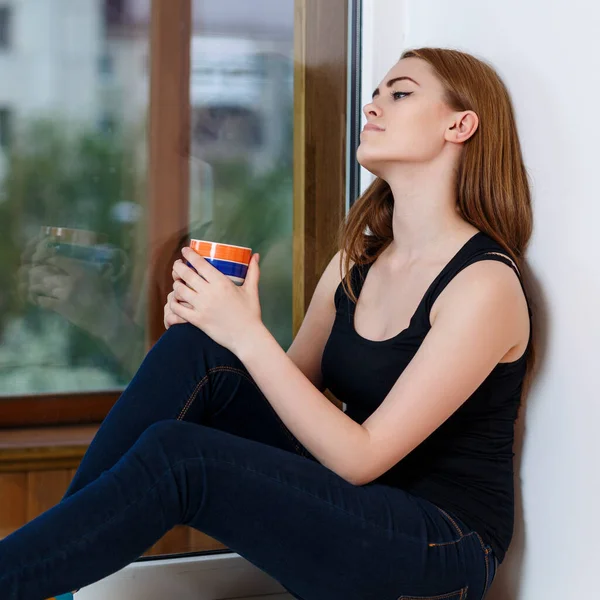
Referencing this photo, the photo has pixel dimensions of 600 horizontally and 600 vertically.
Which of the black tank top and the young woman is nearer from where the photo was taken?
the young woman

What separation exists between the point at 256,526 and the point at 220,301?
12.4 inches

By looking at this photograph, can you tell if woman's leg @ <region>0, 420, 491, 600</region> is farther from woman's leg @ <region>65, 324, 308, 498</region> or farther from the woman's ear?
the woman's ear

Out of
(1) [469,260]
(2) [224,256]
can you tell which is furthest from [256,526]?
(1) [469,260]

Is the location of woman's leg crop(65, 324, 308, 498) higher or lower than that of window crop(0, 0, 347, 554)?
lower

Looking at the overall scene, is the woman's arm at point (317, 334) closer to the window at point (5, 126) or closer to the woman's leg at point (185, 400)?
the woman's leg at point (185, 400)

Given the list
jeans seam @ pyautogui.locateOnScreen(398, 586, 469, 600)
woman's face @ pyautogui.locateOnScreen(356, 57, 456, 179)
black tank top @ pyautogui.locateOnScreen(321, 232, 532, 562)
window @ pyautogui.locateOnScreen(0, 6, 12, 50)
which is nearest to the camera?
jeans seam @ pyautogui.locateOnScreen(398, 586, 469, 600)

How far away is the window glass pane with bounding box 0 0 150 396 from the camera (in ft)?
4.77

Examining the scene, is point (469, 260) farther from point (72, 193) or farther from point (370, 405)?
point (72, 193)

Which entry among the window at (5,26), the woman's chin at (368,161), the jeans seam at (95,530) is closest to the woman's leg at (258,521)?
the jeans seam at (95,530)

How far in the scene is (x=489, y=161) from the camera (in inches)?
49.6

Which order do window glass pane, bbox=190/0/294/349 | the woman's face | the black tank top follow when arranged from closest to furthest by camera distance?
the black tank top, the woman's face, window glass pane, bbox=190/0/294/349

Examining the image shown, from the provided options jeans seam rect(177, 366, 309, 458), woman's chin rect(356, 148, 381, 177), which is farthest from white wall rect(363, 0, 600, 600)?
jeans seam rect(177, 366, 309, 458)

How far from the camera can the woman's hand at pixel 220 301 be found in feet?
3.76

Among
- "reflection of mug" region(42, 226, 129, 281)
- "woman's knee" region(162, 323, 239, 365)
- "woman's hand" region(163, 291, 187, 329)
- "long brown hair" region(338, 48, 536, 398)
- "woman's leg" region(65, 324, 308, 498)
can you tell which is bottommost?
"woman's leg" region(65, 324, 308, 498)
